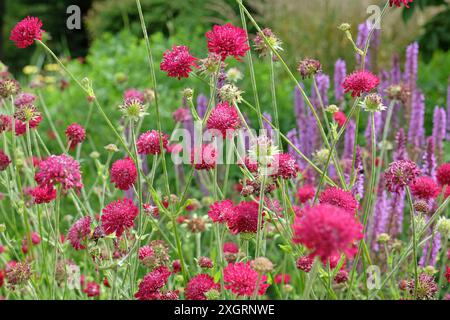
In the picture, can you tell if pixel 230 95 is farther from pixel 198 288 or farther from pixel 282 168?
pixel 198 288

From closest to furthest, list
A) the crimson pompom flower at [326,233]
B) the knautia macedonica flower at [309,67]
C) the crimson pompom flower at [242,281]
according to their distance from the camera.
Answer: the crimson pompom flower at [326,233] → the crimson pompom flower at [242,281] → the knautia macedonica flower at [309,67]

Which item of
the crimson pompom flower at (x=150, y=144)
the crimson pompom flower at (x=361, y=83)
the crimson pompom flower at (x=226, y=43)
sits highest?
the crimson pompom flower at (x=226, y=43)

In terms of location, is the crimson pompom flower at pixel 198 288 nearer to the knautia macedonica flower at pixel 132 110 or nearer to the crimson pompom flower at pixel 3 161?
the knautia macedonica flower at pixel 132 110

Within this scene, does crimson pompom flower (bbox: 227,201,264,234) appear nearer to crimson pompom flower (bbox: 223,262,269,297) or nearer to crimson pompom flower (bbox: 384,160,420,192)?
crimson pompom flower (bbox: 223,262,269,297)

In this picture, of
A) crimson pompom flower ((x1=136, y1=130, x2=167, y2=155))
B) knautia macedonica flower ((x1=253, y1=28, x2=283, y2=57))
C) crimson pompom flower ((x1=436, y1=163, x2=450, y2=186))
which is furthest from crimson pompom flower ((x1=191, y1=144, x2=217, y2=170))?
crimson pompom flower ((x1=436, y1=163, x2=450, y2=186))

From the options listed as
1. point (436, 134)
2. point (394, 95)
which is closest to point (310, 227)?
point (394, 95)

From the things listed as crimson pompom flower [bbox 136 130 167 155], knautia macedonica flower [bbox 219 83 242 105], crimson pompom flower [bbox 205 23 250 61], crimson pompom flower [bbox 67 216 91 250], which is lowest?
crimson pompom flower [bbox 67 216 91 250]

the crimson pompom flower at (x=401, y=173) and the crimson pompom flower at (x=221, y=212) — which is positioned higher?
the crimson pompom flower at (x=401, y=173)

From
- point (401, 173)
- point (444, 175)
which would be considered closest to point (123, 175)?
point (401, 173)

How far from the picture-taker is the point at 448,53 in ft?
14.8

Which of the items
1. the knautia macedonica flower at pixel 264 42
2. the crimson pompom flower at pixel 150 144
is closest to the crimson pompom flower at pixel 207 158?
the crimson pompom flower at pixel 150 144

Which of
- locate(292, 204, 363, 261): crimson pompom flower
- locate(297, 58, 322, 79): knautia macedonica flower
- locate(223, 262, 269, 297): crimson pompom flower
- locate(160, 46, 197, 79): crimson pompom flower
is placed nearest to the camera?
locate(292, 204, 363, 261): crimson pompom flower

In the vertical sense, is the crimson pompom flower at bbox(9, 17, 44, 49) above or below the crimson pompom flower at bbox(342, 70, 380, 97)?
above

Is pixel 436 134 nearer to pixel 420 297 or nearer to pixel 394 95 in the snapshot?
pixel 394 95
